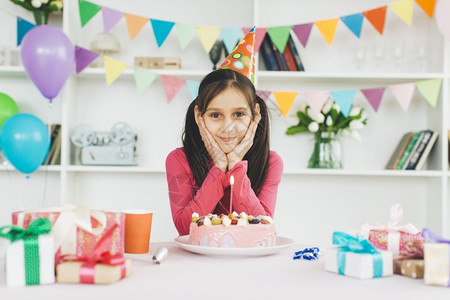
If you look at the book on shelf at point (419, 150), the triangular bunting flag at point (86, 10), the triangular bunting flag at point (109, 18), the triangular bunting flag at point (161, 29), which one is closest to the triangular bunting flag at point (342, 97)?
the book on shelf at point (419, 150)

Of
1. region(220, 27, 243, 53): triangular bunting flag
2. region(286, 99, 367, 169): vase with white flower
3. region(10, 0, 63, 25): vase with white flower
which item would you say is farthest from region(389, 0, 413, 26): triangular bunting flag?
region(10, 0, 63, 25): vase with white flower

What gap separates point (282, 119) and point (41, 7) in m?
1.47

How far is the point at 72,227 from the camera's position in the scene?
836 millimetres

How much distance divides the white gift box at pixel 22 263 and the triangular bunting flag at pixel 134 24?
203 cm

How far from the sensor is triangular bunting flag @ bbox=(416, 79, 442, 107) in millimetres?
2619

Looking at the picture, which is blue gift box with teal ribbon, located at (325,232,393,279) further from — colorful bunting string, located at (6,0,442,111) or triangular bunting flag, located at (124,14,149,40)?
triangular bunting flag, located at (124,14,149,40)

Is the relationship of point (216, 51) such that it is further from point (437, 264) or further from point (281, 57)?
point (437, 264)

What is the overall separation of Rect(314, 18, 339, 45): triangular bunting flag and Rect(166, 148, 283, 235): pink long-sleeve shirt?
1.11 metres

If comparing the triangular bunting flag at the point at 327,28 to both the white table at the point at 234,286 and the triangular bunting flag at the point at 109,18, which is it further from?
the white table at the point at 234,286

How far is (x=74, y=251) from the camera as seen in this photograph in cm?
83

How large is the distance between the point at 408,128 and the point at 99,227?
2415 millimetres

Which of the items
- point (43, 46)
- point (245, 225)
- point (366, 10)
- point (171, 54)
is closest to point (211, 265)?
point (245, 225)

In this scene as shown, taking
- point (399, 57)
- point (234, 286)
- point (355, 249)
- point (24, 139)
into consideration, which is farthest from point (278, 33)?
point (234, 286)

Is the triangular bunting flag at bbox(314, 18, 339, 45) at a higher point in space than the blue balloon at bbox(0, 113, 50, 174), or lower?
higher
